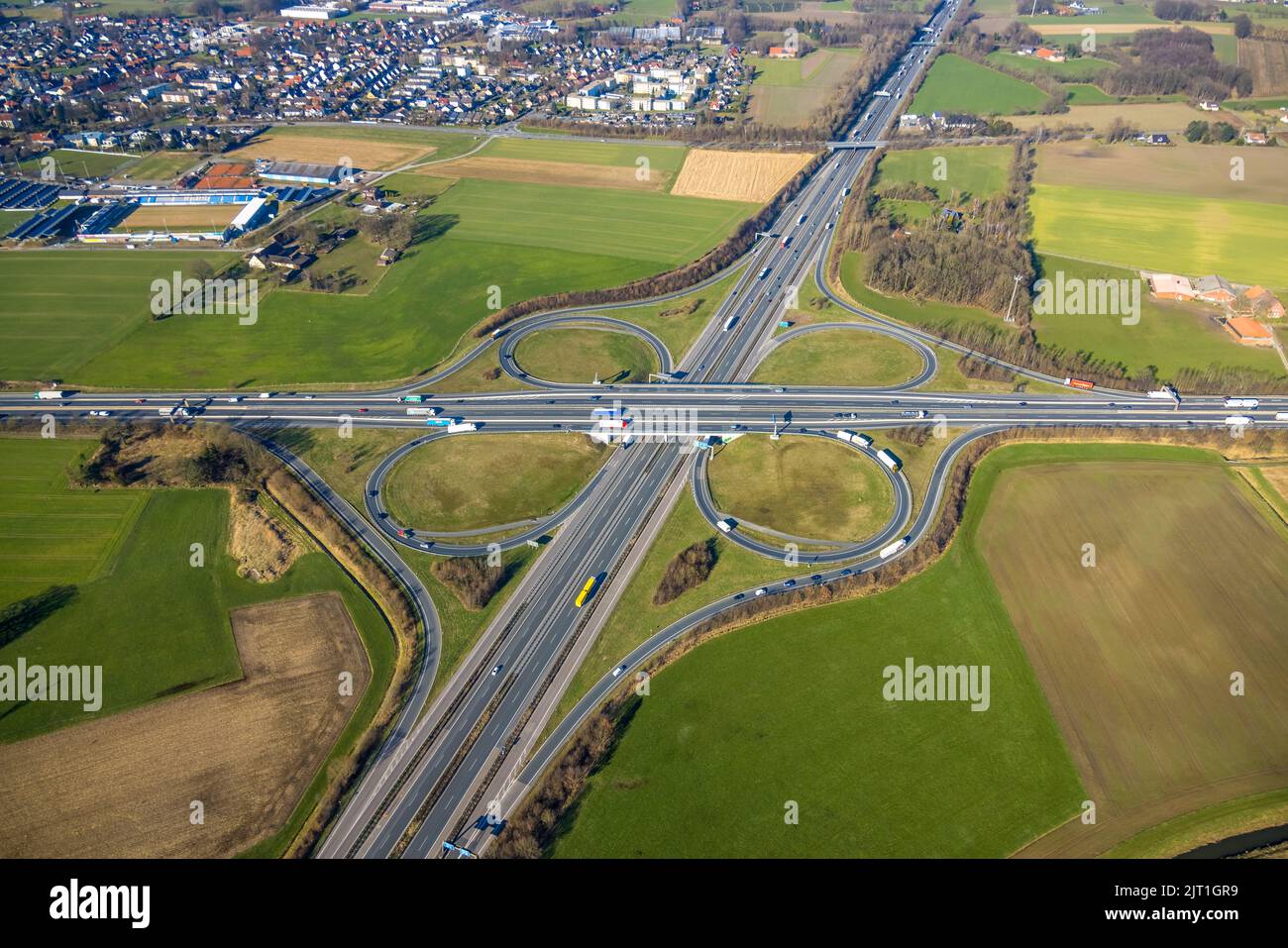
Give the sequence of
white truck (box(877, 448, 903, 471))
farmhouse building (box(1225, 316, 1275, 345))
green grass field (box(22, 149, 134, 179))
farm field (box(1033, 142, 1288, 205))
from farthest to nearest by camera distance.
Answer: green grass field (box(22, 149, 134, 179)) < farm field (box(1033, 142, 1288, 205)) < farmhouse building (box(1225, 316, 1275, 345)) < white truck (box(877, 448, 903, 471))

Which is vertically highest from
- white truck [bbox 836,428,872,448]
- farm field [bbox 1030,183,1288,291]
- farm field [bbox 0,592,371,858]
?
farm field [bbox 1030,183,1288,291]

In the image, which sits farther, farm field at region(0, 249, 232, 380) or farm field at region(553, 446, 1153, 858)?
farm field at region(0, 249, 232, 380)

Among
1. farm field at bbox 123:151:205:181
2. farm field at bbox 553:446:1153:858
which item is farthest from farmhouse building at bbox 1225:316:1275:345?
farm field at bbox 123:151:205:181

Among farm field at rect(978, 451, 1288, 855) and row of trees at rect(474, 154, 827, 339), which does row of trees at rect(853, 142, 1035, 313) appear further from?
farm field at rect(978, 451, 1288, 855)

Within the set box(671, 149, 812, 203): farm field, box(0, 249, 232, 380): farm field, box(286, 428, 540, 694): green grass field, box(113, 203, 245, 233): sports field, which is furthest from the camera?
box(671, 149, 812, 203): farm field

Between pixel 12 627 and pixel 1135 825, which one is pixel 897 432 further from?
pixel 12 627

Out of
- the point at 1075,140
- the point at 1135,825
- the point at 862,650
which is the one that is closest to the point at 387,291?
the point at 862,650
